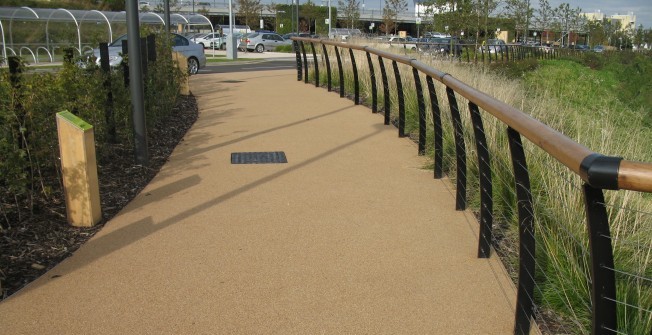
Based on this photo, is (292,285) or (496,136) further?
(496,136)

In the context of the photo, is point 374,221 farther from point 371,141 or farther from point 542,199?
point 371,141

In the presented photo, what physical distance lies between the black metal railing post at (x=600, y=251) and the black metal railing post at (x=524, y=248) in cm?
117

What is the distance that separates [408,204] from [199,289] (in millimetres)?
2586

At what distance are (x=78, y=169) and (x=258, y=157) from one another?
310 cm

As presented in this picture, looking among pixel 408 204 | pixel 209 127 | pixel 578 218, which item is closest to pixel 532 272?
pixel 578 218

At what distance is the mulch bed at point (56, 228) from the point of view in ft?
15.5

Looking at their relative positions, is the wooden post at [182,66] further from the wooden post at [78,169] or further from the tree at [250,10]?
the tree at [250,10]

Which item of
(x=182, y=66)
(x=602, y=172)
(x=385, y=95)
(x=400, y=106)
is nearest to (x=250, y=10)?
(x=182, y=66)

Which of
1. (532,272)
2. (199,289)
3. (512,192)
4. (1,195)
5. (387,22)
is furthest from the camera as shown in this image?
(387,22)

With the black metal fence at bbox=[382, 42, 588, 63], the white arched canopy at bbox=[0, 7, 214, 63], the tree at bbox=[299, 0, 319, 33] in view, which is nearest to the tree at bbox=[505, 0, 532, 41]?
the black metal fence at bbox=[382, 42, 588, 63]

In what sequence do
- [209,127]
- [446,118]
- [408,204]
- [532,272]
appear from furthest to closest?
[209,127] < [446,118] < [408,204] < [532,272]

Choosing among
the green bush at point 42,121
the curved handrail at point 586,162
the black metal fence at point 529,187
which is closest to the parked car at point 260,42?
the green bush at point 42,121

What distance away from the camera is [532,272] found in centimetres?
382

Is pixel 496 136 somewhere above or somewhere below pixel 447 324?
above
